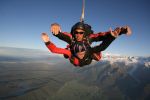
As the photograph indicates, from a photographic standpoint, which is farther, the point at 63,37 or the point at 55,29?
the point at 63,37

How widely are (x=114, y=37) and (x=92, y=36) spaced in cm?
160

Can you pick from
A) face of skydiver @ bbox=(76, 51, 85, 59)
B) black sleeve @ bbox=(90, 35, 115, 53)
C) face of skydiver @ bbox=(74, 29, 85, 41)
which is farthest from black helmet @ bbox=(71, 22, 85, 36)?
face of skydiver @ bbox=(76, 51, 85, 59)

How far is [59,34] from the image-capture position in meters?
6.33

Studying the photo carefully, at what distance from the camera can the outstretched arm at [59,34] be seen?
585 centimetres

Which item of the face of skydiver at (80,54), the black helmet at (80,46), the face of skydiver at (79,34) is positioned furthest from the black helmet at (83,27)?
the face of skydiver at (80,54)

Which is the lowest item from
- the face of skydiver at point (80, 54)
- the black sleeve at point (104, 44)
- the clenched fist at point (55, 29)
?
the face of skydiver at point (80, 54)

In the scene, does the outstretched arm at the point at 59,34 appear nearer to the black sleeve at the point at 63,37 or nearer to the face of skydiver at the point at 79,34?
the black sleeve at the point at 63,37

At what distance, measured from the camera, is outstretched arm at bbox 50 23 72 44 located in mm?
5852

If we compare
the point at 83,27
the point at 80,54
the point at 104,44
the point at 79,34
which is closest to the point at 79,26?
the point at 83,27

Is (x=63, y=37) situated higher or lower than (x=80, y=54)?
higher

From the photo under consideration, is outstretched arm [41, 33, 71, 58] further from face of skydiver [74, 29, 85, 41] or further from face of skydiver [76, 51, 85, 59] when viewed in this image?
face of skydiver [74, 29, 85, 41]

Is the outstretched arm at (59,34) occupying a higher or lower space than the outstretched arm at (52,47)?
higher

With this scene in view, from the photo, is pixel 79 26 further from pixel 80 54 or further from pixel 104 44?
pixel 80 54

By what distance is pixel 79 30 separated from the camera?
6.11m
